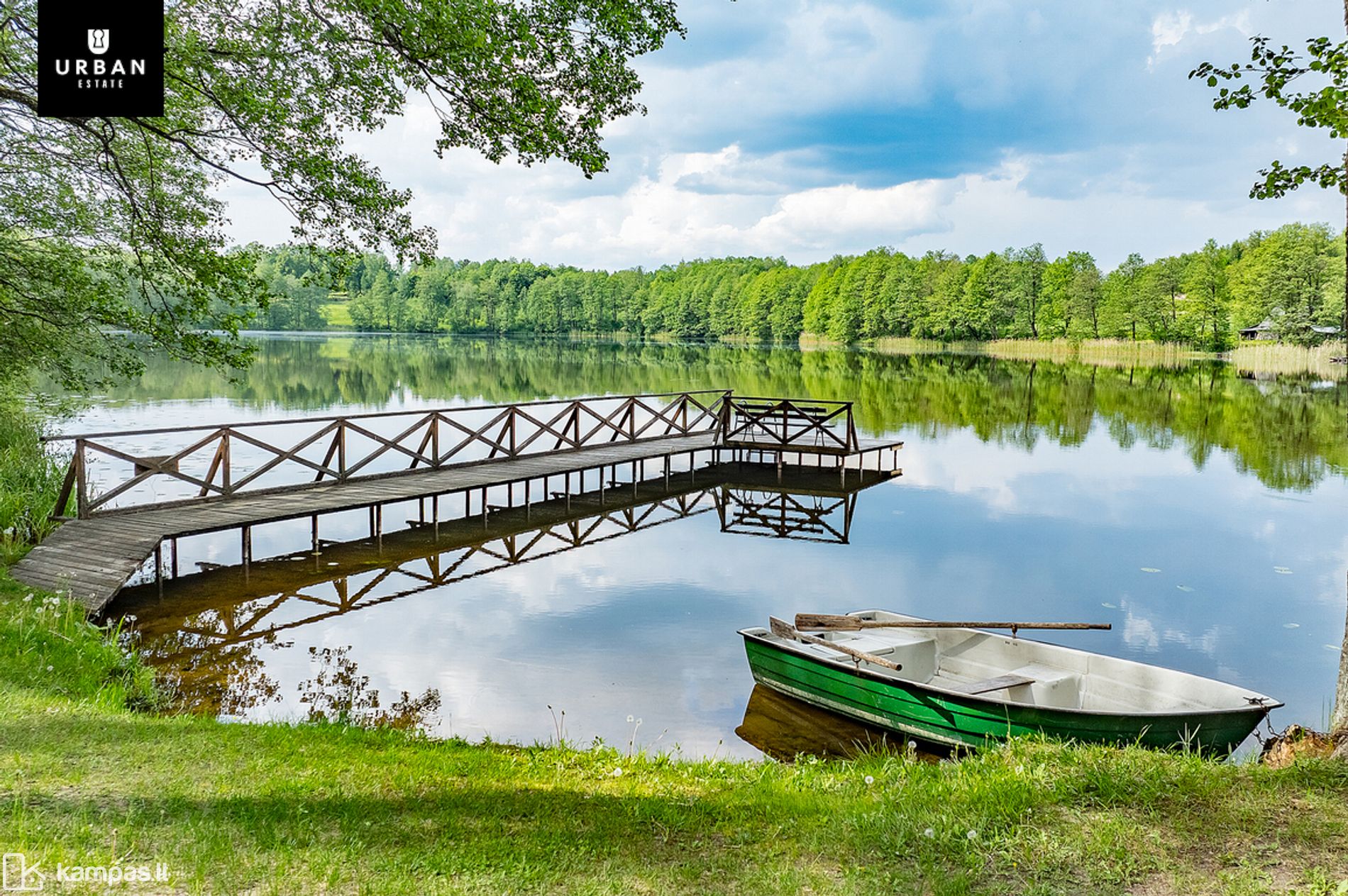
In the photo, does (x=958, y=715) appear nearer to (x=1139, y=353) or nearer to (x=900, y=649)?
(x=900, y=649)

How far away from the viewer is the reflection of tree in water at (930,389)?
Result: 1060 inches

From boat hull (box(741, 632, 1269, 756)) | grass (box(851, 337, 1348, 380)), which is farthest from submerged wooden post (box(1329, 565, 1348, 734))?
grass (box(851, 337, 1348, 380))

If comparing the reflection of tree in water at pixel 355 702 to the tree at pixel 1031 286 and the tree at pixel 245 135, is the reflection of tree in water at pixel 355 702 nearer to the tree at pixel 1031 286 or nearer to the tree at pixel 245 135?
the tree at pixel 245 135

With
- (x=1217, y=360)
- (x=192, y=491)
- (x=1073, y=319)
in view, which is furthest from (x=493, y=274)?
(x=192, y=491)

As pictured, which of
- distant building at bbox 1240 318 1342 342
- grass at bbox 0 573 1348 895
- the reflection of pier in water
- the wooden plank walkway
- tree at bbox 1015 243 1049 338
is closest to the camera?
grass at bbox 0 573 1348 895

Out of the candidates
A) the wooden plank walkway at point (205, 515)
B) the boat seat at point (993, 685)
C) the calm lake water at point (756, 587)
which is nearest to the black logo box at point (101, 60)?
the wooden plank walkway at point (205, 515)

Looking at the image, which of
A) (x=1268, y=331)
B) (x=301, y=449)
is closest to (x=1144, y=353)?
(x=1268, y=331)

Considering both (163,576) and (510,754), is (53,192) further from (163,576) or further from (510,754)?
(510,754)

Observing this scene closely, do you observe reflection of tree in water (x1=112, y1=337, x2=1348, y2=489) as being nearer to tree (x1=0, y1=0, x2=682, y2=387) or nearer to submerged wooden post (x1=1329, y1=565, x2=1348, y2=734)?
tree (x1=0, y1=0, x2=682, y2=387)

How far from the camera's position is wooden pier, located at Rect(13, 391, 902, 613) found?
10445mm

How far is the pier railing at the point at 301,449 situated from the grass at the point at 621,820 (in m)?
6.84

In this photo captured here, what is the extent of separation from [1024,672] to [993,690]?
3.07 ft

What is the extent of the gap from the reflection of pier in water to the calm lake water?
5cm

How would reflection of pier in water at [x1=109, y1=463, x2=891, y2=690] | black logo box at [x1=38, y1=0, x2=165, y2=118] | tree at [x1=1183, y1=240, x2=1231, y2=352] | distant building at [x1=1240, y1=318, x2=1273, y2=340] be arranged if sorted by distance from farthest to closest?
1. tree at [x1=1183, y1=240, x2=1231, y2=352]
2. distant building at [x1=1240, y1=318, x2=1273, y2=340]
3. reflection of pier in water at [x1=109, y1=463, x2=891, y2=690]
4. black logo box at [x1=38, y1=0, x2=165, y2=118]
